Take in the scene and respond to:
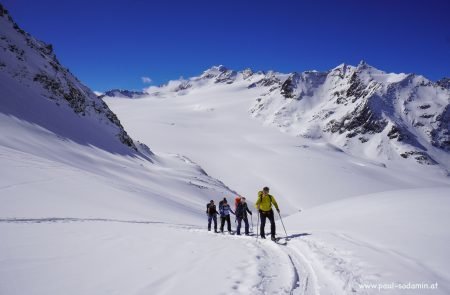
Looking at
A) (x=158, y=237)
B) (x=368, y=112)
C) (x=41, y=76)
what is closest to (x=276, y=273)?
(x=158, y=237)

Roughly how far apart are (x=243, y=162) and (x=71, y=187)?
72247mm

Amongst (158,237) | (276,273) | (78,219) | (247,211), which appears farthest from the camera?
(247,211)

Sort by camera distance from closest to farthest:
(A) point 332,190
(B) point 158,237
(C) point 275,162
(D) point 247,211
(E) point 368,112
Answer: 1. (B) point 158,237
2. (D) point 247,211
3. (A) point 332,190
4. (C) point 275,162
5. (E) point 368,112

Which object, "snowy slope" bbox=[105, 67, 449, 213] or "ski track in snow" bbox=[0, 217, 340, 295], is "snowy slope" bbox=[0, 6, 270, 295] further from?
"snowy slope" bbox=[105, 67, 449, 213]

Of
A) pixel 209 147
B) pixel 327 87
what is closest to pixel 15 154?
pixel 209 147

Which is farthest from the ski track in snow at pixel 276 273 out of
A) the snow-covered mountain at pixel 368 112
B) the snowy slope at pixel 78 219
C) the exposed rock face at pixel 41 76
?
the snow-covered mountain at pixel 368 112

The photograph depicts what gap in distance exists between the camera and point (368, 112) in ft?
525

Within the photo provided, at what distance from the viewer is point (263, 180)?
77.4m

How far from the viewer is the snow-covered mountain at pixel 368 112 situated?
5999 inches

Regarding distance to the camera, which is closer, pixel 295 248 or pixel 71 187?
pixel 295 248

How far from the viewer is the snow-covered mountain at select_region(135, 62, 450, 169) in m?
152

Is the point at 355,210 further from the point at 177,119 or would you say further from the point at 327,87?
the point at 327,87

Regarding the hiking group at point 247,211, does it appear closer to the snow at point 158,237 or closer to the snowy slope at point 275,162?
the snow at point 158,237

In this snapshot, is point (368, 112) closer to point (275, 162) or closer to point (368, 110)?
point (368, 110)
